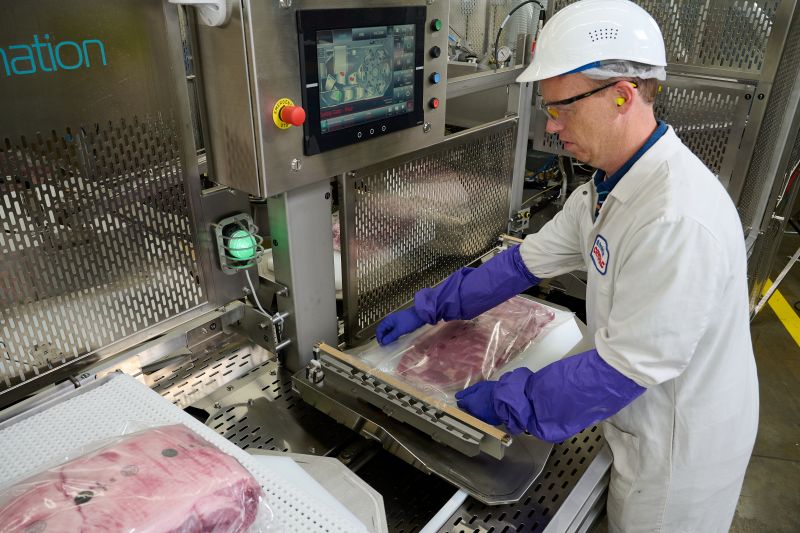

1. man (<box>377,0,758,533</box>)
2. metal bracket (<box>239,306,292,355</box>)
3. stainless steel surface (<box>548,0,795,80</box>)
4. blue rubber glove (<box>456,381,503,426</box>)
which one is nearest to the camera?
man (<box>377,0,758,533</box>)

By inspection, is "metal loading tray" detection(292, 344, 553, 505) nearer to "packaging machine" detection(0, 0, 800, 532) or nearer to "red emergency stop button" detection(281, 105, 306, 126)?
"packaging machine" detection(0, 0, 800, 532)

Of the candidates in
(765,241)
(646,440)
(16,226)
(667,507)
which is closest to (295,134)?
(16,226)

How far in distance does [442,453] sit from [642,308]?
0.52m

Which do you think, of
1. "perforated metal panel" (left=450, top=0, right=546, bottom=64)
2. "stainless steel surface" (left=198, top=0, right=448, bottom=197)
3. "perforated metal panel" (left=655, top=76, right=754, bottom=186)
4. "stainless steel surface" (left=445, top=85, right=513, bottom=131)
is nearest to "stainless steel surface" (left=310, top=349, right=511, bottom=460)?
"stainless steel surface" (left=198, top=0, right=448, bottom=197)

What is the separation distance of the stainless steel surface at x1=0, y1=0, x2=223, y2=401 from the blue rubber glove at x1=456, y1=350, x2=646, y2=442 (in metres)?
0.75

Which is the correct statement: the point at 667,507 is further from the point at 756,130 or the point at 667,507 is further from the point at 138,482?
the point at 756,130

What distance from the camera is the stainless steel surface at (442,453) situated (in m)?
1.18

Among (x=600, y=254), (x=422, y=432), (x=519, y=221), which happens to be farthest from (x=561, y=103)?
(x=519, y=221)

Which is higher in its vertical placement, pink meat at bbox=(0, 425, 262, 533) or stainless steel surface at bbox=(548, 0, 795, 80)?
stainless steel surface at bbox=(548, 0, 795, 80)

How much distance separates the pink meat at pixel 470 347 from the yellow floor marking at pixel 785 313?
2774 millimetres

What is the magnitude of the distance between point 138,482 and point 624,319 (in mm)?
850

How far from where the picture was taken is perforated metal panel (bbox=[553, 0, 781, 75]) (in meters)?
1.85

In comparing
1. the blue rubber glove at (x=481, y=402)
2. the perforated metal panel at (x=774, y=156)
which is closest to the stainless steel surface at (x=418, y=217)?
the blue rubber glove at (x=481, y=402)

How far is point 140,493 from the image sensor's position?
2.24 ft
